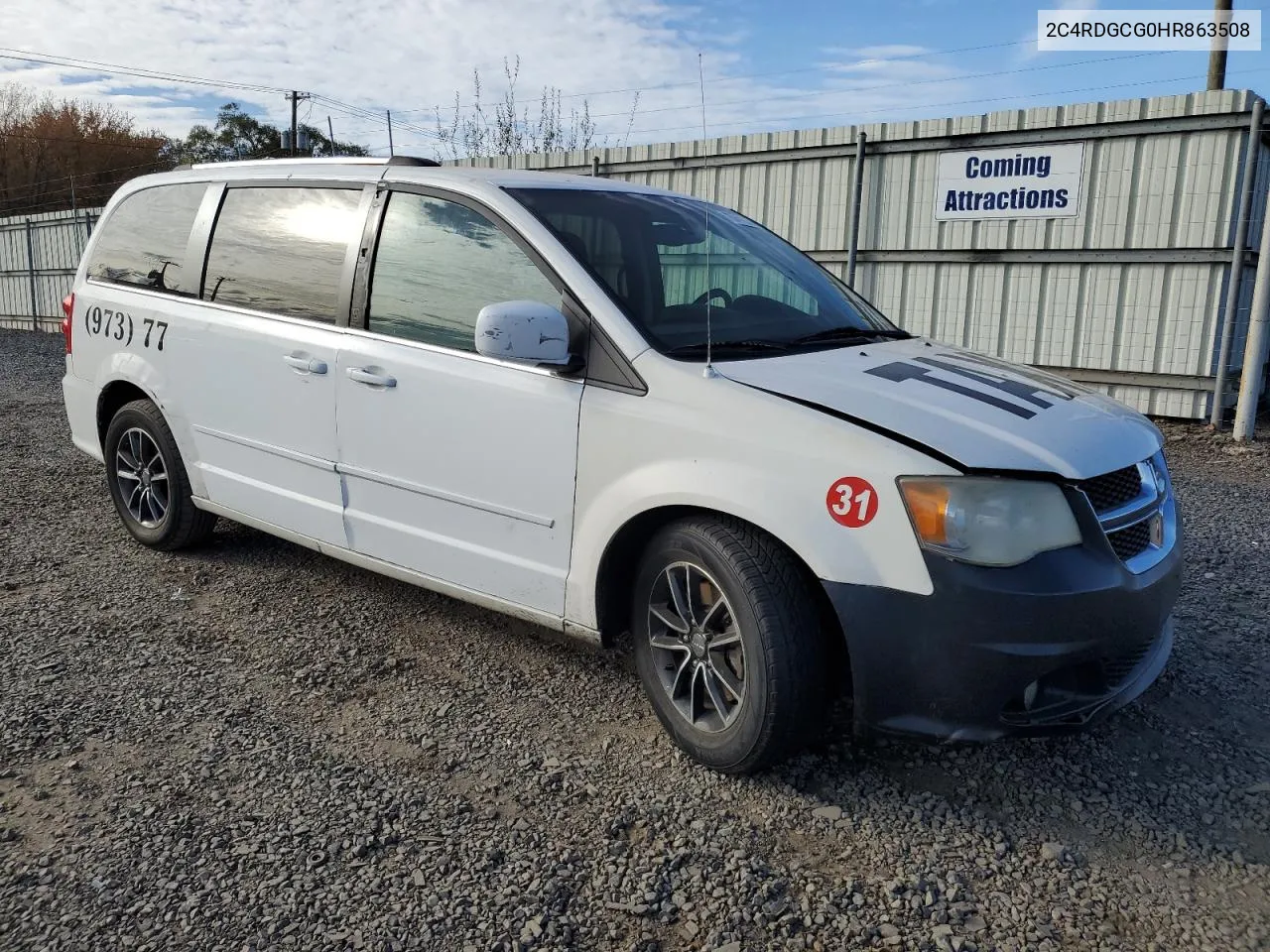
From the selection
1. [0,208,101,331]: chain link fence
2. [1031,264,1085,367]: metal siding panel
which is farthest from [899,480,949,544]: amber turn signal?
[0,208,101,331]: chain link fence

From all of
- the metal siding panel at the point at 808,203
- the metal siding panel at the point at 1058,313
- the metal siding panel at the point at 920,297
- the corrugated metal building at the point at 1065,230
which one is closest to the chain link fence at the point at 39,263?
Answer: the corrugated metal building at the point at 1065,230

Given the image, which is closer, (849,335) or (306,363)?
(849,335)

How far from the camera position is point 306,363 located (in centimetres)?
379

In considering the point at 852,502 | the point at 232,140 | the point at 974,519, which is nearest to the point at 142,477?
the point at 852,502

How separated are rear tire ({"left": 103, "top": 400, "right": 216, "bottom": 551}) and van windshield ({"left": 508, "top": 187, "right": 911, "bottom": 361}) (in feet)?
7.49

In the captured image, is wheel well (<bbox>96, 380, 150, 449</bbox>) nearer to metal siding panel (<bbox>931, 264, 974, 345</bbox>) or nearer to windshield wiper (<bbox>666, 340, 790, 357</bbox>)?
windshield wiper (<bbox>666, 340, 790, 357</bbox>)

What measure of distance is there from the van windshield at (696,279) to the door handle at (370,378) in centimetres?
79

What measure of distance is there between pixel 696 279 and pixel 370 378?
123cm

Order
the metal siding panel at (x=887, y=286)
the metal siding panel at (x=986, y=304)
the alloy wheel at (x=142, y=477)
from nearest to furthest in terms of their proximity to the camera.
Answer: the alloy wheel at (x=142, y=477), the metal siding panel at (x=986, y=304), the metal siding panel at (x=887, y=286)

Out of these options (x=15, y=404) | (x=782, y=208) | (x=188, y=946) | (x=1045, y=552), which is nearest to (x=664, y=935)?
(x=188, y=946)

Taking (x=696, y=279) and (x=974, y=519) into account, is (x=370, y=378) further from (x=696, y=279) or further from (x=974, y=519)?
(x=974, y=519)

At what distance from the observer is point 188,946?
218cm

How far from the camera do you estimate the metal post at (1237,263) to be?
26.0ft

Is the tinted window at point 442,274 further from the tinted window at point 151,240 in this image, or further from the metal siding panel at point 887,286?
the metal siding panel at point 887,286
